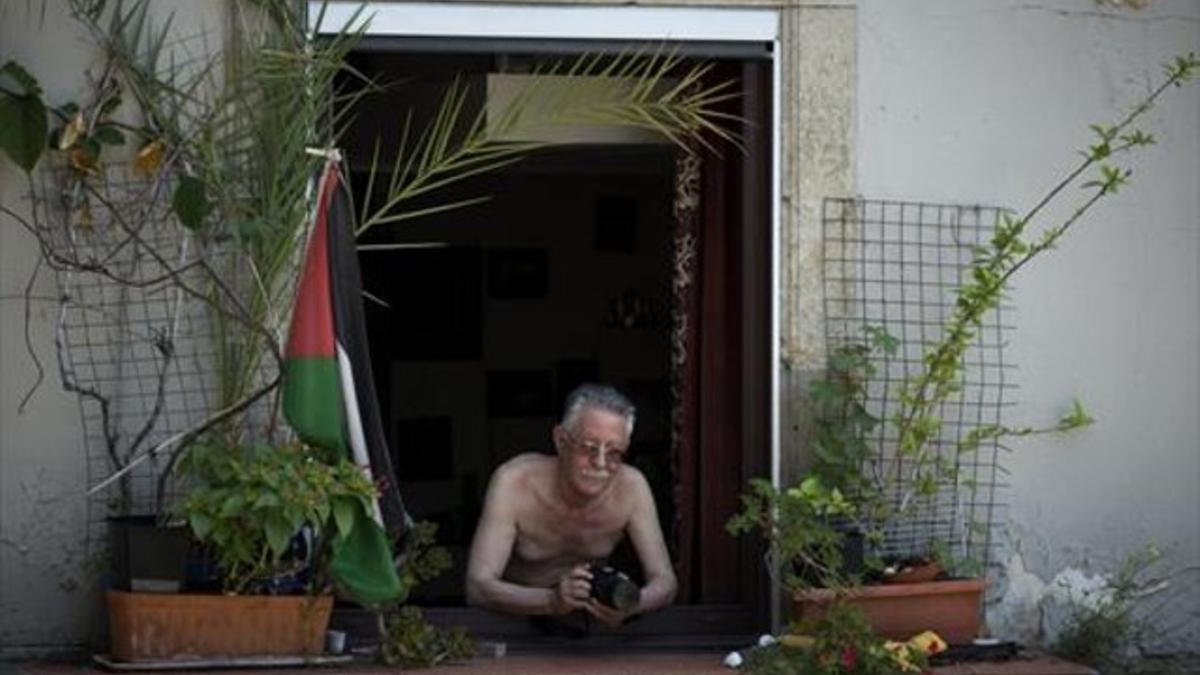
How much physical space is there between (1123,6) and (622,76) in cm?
167

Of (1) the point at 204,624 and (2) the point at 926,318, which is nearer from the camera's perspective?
(1) the point at 204,624

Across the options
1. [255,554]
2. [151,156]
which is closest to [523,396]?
[151,156]

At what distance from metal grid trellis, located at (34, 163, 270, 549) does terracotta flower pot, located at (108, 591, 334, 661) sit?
48 centimetres

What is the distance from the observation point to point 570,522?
7848mm

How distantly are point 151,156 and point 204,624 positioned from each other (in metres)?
1.44

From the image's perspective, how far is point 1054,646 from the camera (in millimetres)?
8047

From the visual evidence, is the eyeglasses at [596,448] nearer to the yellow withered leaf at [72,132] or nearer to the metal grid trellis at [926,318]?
the metal grid trellis at [926,318]

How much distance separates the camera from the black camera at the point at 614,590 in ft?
24.7

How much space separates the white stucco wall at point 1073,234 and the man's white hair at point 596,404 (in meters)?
1.07

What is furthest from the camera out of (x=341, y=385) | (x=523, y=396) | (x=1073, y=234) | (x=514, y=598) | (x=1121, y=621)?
(x=523, y=396)

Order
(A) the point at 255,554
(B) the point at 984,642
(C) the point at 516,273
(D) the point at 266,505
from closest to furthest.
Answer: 1. (D) the point at 266,505
2. (A) the point at 255,554
3. (B) the point at 984,642
4. (C) the point at 516,273

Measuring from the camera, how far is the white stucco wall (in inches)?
317

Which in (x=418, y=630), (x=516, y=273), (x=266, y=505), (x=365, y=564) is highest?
(x=516, y=273)

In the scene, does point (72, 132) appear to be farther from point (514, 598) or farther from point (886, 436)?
point (886, 436)
